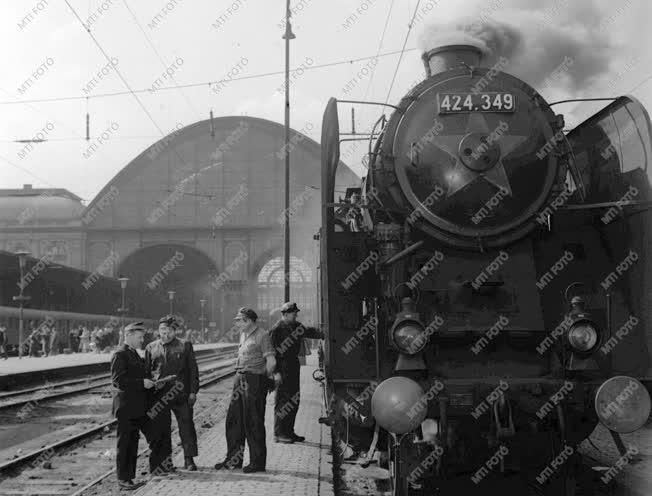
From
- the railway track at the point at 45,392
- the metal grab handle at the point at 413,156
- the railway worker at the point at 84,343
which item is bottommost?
the railway track at the point at 45,392

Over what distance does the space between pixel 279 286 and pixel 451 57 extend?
62851 millimetres

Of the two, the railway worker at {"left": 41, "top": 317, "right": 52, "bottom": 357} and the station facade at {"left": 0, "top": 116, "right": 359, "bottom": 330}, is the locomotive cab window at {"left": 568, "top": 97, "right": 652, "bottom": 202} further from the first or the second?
the station facade at {"left": 0, "top": 116, "right": 359, "bottom": 330}

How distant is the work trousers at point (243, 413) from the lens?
7.39 m

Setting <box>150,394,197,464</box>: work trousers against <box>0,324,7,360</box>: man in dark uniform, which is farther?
<box>0,324,7,360</box>: man in dark uniform

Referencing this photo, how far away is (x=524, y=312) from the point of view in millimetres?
5672

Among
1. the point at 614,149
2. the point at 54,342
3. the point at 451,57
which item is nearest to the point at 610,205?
the point at 614,149

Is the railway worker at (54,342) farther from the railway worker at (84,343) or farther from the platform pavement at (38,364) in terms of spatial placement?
the platform pavement at (38,364)

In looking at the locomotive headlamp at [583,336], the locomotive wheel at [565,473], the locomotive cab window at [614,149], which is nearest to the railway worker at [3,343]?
the locomotive cab window at [614,149]

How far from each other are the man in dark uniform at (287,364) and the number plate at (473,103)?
3.54 m

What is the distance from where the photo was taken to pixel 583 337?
17.4ft

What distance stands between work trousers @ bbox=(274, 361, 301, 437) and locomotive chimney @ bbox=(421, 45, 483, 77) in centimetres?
420

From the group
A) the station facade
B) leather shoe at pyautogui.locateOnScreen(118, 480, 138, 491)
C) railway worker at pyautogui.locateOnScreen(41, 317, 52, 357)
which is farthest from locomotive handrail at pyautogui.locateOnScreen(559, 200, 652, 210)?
the station facade

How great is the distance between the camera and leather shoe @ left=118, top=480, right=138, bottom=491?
7.06 metres

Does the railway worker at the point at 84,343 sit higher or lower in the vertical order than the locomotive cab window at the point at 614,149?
lower
